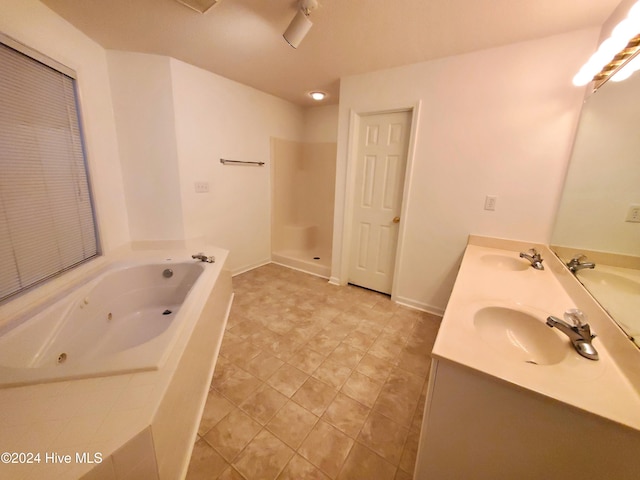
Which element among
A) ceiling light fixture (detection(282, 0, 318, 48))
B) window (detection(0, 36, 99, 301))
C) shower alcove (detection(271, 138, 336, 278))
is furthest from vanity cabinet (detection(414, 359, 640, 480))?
shower alcove (detection(271, 138, 336, 278))

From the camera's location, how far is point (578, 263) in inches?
49.9

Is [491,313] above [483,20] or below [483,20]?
below

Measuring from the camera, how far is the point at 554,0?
1.31 metres

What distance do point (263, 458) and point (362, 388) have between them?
0.67 m

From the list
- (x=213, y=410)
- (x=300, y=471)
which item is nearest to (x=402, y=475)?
(x=300, y=471)

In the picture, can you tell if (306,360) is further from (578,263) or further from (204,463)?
(578,263)

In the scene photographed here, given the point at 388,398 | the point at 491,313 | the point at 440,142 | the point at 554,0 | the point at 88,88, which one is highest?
the point at 554,0

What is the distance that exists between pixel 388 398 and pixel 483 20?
7.75 feet

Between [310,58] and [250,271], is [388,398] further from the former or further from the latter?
[310,58]

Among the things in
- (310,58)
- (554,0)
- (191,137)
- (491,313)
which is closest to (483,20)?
(554,0)

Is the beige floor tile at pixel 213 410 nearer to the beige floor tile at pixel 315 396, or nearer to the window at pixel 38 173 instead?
the beige floor tile at pixel 315 396

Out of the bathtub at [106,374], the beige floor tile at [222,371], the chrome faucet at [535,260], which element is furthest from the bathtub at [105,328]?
the chrome faucet at [535,260]

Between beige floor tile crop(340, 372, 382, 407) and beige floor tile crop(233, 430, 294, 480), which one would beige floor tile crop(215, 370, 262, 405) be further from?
beige floor tile crop(340, 372, 382, 407)

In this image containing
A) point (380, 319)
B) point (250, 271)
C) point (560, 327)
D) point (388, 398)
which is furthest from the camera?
point (250, 271)
